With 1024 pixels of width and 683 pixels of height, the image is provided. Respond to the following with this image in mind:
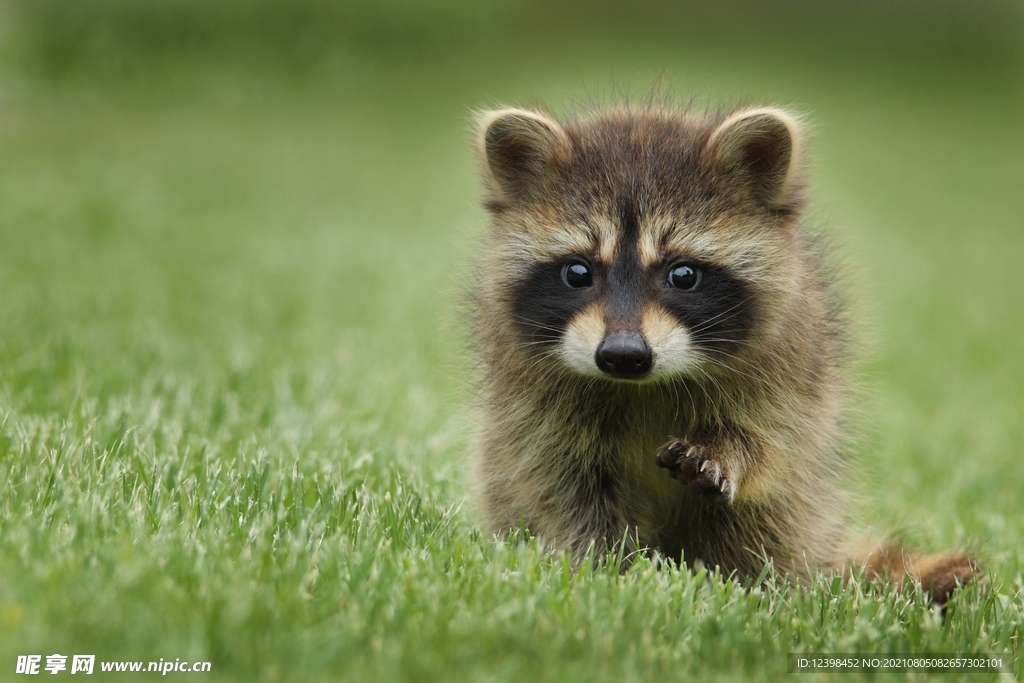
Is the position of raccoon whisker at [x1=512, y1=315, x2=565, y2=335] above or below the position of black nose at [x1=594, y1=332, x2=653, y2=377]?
below

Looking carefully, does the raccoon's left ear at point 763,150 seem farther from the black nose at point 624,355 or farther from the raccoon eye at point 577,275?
the black nose at point 624,355

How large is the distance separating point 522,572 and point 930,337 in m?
7.24

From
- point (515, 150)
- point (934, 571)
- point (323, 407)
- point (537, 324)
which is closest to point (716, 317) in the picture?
point (537, 324)

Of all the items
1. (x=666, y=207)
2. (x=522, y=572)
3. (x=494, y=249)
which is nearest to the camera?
(x=522, y=572)

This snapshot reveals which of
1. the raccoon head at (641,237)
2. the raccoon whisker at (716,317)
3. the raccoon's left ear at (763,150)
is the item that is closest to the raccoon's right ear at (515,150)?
the raccoon head at (641,237)

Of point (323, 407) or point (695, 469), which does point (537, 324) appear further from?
point (323, 407)

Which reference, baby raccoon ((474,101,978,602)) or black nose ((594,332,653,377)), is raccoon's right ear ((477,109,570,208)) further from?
black nose ((594,332,653,377))

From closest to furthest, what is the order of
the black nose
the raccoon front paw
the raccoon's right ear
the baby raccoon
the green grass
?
1. the green grass
2. the black nose
3. the raccoon front paw
4. the baby raccoon
5. the raccoon's right ear

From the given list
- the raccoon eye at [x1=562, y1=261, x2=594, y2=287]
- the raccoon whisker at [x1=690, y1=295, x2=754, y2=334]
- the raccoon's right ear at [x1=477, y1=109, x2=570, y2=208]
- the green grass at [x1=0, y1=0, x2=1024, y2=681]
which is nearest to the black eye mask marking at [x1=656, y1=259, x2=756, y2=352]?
the raccoon whisker at [x1=690, y1=295, x2=754, y2=334]

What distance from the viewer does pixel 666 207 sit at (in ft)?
11.8

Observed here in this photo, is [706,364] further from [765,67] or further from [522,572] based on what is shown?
[765,67]

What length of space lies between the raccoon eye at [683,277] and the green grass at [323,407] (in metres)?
0.91

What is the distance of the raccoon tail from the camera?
3658mm

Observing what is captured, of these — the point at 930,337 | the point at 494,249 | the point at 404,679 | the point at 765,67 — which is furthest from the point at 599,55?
the point at 404,679
